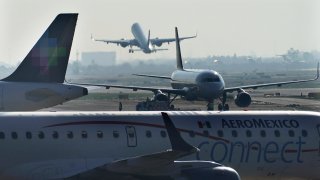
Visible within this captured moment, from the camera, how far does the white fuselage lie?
4244 centimetres

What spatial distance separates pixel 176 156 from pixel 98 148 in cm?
498

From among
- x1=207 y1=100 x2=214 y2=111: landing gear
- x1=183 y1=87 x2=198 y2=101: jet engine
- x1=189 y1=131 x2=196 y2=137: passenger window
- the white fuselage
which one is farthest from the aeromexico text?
x1=183 y1=87 x2=198 y2=101: jet engine

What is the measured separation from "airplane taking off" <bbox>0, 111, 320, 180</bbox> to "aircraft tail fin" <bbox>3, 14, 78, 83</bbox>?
1397 cm

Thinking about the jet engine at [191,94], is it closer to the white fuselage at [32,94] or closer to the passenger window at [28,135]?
the white fuselage at [32,94]

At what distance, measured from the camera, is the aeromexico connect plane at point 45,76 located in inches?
1686

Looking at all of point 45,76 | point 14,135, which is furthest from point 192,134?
point 45,76

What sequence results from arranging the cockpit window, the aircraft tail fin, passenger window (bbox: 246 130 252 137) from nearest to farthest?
passenger window (bbox: 246 130 252 137), the aircraft tail fin, the cockpit window

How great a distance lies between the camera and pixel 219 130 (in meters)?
31.3

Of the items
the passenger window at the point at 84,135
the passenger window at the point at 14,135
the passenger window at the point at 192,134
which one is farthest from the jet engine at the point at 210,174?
the passenger window at the point at 14,135

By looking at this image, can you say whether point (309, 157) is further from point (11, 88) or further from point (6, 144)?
point (11, 88)

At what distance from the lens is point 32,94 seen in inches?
1693

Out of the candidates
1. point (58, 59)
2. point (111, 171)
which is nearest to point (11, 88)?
point (58, 59)

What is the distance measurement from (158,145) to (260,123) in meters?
4.24

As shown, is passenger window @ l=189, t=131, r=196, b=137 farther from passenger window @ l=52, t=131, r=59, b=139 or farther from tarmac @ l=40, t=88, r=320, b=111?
tarmac @ l=40, t=88, r=320, b=111
